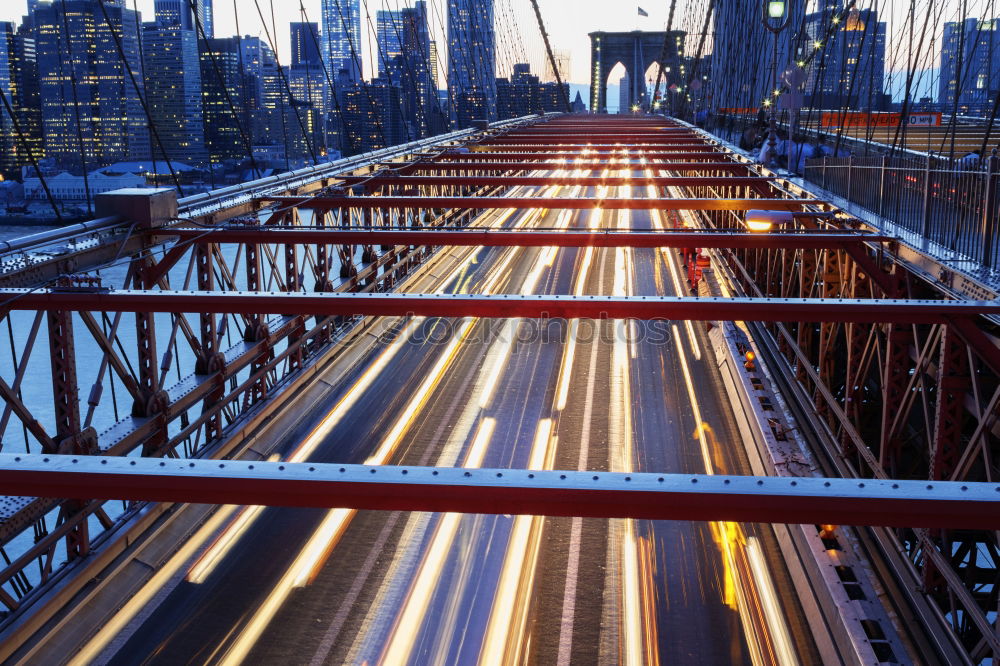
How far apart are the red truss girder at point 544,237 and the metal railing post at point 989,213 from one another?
2345 millimetres

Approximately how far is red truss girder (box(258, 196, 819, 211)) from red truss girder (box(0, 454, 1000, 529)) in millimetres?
10749

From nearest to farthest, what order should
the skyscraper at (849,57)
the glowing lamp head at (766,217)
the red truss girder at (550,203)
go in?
the glowing lamp head at (766,217)
the red truss girder at (550,203)
the skyscraper at (849,57)

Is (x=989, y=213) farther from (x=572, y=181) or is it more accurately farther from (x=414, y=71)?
(x=414, y=71)

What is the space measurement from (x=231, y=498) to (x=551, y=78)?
134038 millimetres

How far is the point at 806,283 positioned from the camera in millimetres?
15125

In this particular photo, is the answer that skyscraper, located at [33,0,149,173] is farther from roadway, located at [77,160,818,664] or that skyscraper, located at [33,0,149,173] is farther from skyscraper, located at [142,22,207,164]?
roadway, located at [77,160,818,664]

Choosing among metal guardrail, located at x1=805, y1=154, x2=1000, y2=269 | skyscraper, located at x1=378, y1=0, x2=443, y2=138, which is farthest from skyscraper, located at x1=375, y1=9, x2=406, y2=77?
metal guardrail, located at x1=805, y1=154, x2=1000, y2=269

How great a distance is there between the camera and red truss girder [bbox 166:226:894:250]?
37.9 feet

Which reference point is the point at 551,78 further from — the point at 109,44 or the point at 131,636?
the point at 131,636

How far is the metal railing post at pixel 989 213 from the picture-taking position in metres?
8.80

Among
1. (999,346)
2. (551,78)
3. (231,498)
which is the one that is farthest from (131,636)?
(551,78)

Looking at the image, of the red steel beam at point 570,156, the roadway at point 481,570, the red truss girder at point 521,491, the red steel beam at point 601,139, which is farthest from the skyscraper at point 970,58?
the red truss girder at point 521,491

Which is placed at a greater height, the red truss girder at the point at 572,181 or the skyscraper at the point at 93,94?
the skyscraper at the point at 93,94

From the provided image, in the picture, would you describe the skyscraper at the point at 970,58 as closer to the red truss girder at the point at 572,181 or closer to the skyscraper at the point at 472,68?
the red truss girder at the point at 572,181
